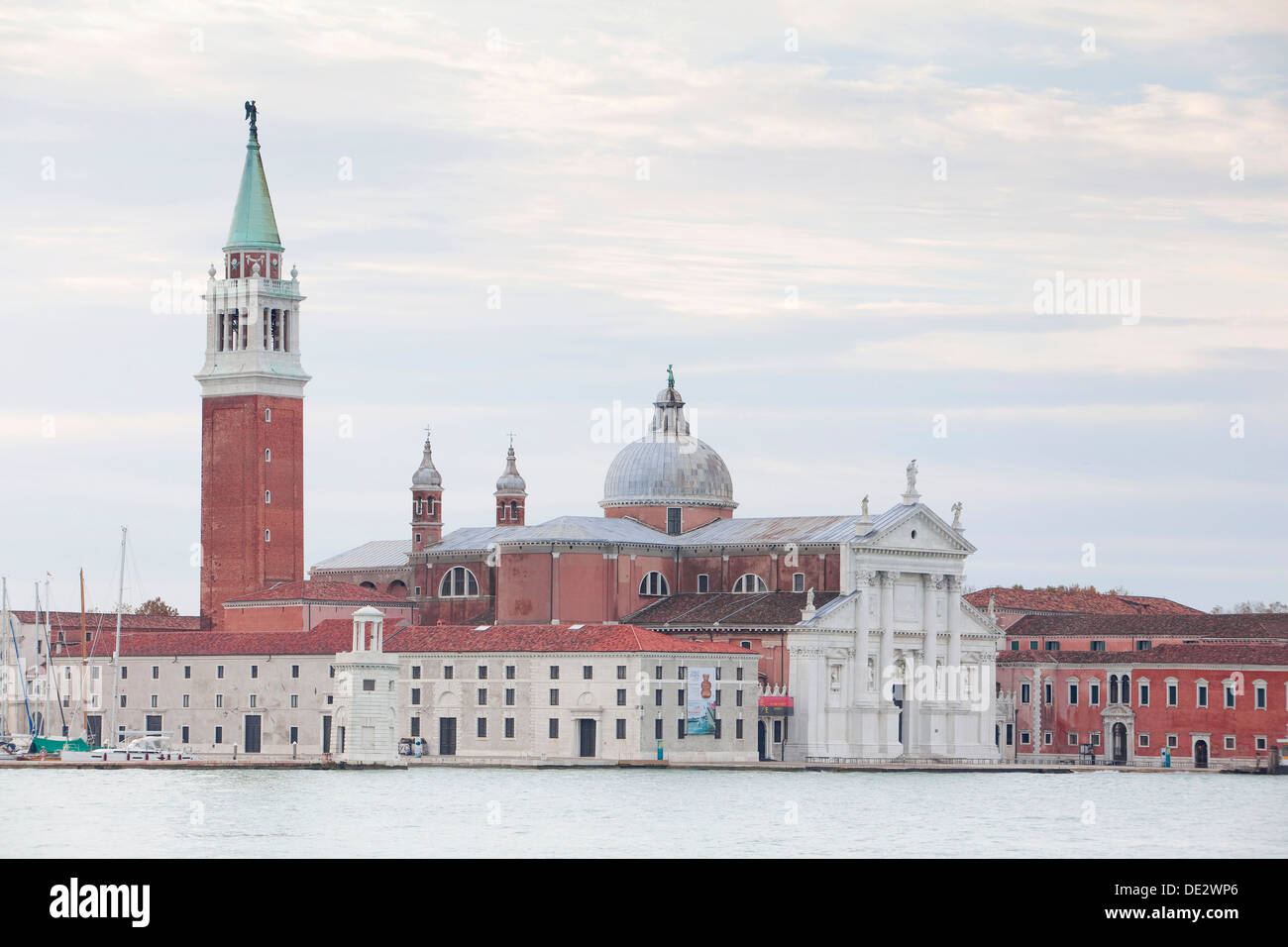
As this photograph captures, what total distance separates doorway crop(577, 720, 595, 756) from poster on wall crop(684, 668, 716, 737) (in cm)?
237

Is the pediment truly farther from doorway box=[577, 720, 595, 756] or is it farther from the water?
doorway box=[577, 720, 595, 756]

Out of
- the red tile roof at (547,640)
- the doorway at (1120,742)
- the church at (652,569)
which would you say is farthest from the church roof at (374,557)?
the doorway at (1120,742)

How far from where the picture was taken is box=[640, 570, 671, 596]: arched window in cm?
7000

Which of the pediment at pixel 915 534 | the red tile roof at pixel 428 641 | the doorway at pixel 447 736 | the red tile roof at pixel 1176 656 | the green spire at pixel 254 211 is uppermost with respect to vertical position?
the green spire at pixel 254 211

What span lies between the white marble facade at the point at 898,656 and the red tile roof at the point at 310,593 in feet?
47.4

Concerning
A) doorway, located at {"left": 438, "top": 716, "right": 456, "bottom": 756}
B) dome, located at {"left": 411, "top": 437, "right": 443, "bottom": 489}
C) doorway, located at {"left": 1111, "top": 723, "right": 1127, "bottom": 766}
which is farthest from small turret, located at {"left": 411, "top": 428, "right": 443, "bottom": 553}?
doorway, located at {"left": 1111, "top": 723, "right": 1127, "bottom": 766}

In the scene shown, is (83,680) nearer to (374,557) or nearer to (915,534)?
(374,557)

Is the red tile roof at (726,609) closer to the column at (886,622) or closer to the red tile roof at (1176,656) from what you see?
the column at (886,622)

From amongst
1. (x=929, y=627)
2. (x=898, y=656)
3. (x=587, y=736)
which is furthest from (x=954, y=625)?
(x=587, y=736)

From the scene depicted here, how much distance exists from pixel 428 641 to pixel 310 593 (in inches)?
277

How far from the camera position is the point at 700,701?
6162cm

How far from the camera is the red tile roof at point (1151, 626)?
69.3 meters

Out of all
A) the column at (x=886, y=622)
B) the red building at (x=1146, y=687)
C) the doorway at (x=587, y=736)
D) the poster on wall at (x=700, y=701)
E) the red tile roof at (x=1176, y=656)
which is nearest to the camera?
the doorway at (x=587, y=736)
